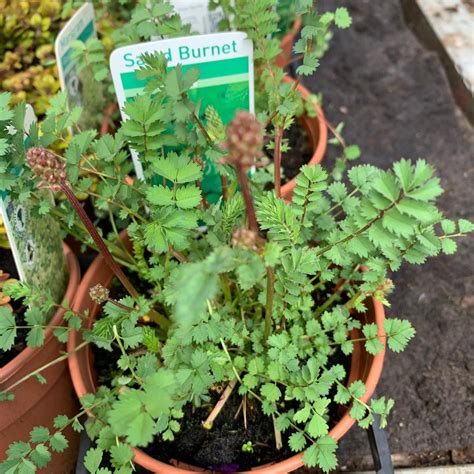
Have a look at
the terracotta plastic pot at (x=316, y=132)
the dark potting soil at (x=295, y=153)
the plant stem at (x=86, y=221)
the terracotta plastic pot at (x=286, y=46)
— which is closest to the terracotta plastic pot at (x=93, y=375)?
the plant stem at (x=86, y=221)

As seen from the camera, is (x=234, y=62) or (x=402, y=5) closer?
(x=234, y=62)

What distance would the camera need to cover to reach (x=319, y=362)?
40.8 inches

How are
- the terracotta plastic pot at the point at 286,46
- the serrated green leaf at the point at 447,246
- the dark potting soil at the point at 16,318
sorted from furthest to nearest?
the terracotta plastic pot at the point at 286,46, the dark potting soil at the point at 16,318, the serrated green leaf at the point at 447,246

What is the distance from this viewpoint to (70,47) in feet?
4.37

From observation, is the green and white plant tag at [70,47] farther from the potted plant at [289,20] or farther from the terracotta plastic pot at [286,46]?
the terracotta plastic pot at [286,46]

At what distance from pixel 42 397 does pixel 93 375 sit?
11 cm

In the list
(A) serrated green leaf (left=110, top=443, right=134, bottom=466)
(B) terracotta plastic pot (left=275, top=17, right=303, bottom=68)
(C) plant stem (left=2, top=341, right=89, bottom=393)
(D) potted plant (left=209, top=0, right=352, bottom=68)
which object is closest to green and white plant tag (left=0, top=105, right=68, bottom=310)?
(C) plant stem (left=2, top=341, right=89, bottom=393)

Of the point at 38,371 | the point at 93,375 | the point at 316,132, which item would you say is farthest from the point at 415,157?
the point at 38,371

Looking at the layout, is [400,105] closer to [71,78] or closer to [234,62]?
[234,62]

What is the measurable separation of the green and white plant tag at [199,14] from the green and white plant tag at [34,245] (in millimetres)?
466

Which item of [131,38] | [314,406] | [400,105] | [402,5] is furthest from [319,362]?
[402,5]

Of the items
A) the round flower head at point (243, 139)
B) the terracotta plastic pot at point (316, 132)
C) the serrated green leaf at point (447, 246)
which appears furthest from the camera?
the terracotta plastic pot at point (316, 132)

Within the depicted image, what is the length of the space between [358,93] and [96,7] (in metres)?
0.92

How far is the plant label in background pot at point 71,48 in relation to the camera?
1.28 metres
